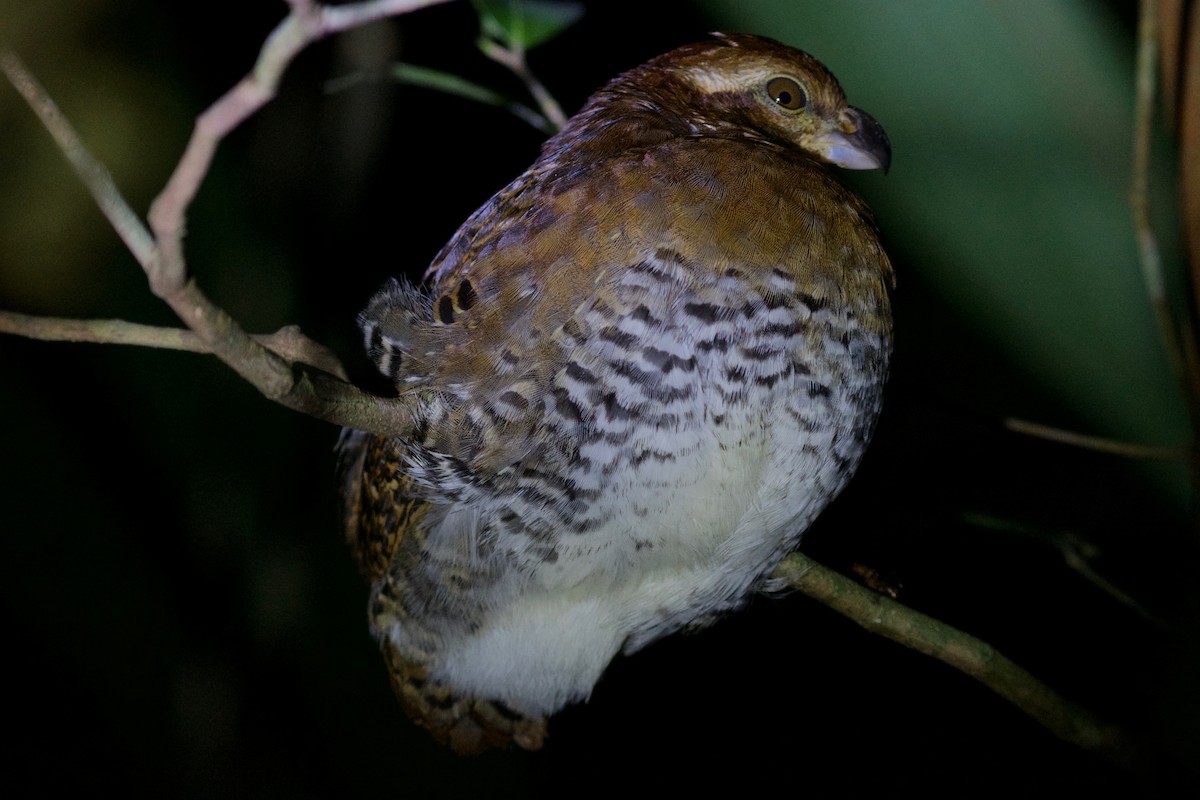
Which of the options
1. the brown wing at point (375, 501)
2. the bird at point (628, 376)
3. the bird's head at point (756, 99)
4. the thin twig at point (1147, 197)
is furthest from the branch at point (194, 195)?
the thin twig at point (1147, 197)

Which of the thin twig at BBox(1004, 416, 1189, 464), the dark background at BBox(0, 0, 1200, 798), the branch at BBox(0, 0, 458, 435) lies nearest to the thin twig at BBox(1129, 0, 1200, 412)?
the thin twig at BBox(1004, 416, 1189, 464)

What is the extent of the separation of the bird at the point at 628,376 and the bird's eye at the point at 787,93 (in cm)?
3

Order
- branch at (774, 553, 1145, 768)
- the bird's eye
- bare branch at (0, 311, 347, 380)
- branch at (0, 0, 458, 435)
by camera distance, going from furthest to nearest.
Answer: the bird's eye
branch at (774, 553, 1145, 768)
bare branch at (0, 311, 347, 380)
branch at (0, 0, 458, 435)

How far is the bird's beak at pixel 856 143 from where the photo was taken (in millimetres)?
1681

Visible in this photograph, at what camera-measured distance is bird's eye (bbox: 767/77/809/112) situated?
5.74 ft

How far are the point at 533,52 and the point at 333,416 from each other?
2.88 m

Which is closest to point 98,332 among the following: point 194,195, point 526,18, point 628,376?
point 194,195

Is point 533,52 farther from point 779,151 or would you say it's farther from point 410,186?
point 779,151

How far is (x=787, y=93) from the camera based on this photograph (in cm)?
175

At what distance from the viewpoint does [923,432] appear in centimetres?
261

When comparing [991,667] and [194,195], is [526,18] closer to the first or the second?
[194,195]

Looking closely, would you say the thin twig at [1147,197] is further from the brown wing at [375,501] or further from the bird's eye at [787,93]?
the brown wing at [375,501]

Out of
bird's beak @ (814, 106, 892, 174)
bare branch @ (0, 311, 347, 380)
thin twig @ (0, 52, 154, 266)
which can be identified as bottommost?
bird's beak @ (814, 106, 892, 174)

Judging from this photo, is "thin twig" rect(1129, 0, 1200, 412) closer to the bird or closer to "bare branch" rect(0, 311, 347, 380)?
the bird
